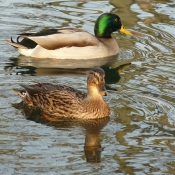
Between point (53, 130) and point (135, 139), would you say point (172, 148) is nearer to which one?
point (135, 139)

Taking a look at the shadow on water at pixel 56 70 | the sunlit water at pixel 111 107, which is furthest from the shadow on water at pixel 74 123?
the shadow on water at pixel 56 70

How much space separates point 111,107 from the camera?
9.88 meters

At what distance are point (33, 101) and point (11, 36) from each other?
12.9ft

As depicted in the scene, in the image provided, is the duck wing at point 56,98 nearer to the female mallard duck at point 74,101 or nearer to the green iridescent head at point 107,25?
the female mallard duck at point 74,101

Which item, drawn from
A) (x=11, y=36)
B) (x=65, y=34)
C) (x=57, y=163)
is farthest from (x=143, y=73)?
(x=57, y=163)

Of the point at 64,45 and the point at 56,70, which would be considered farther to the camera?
the point at 64,45

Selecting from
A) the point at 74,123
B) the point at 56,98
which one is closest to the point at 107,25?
the point at 56,98

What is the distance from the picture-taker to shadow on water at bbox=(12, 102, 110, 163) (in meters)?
8.70

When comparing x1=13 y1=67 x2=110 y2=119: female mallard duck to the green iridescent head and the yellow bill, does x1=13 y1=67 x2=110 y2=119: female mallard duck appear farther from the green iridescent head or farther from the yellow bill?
the yellow bill

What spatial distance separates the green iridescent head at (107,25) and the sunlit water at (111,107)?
1.17ft

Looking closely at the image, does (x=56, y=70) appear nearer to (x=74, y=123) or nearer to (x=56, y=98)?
(x=56, y=98)

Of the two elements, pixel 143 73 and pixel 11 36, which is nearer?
pixel 143 73

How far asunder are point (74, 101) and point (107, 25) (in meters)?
4.22

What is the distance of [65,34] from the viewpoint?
1301cm
